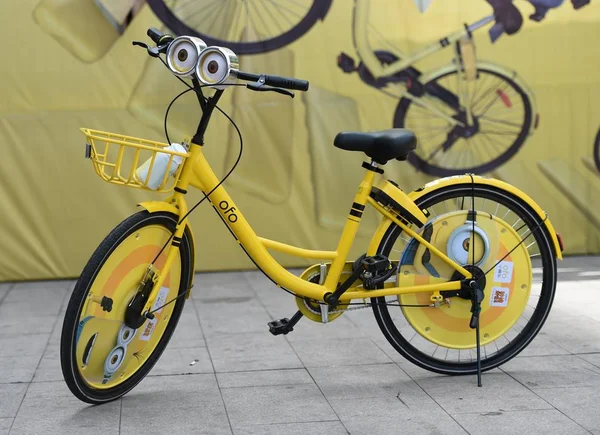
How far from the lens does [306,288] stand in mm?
3795

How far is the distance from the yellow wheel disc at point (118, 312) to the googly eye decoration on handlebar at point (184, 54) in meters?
0.61

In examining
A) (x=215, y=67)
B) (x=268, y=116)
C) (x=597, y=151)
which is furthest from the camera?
(x=597, y=151)

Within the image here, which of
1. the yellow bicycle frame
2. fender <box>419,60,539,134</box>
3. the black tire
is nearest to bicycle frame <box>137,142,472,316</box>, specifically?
the yellow bicycle frame

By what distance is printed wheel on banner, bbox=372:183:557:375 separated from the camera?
3.90 meters

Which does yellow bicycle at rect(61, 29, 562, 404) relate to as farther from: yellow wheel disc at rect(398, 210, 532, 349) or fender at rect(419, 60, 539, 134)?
fender at rect(419, 60, 539, 134)

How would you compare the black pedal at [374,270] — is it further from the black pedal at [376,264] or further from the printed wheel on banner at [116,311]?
the printed wheel on banner at [116,311]

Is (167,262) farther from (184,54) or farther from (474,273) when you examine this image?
(474,273)

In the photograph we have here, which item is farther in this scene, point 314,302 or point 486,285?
point 486,285

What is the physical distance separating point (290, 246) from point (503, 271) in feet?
3.03

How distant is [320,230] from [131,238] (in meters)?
3.17

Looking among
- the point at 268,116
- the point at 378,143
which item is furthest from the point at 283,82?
the point at 268,116

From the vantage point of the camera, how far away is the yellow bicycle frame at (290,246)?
11.9 feet

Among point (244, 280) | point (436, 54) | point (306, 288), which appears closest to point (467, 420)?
point (306, 288)

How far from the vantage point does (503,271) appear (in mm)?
3973
